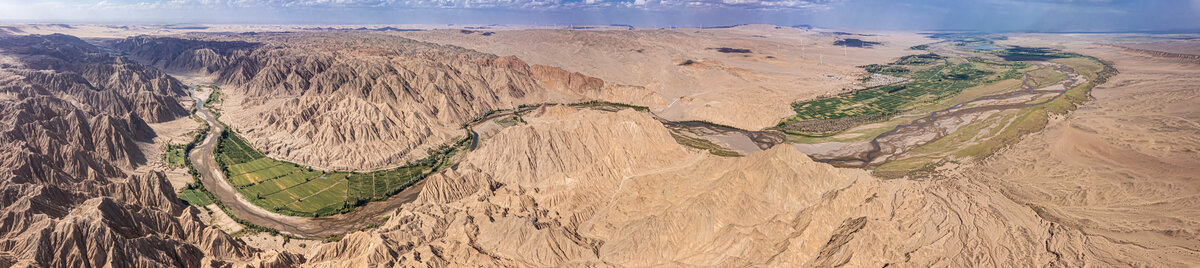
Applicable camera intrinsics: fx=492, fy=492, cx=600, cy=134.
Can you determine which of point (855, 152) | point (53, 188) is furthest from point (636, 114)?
point (53, 188)

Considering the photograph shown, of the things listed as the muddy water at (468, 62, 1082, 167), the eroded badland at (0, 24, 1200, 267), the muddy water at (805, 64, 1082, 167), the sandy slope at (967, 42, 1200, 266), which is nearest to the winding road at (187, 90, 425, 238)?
the eroded badland at (0, 24, 1200, 267)

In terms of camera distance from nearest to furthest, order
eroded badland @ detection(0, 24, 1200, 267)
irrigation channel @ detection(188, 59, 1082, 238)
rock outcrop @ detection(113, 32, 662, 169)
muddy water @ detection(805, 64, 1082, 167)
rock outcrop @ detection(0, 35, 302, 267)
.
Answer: rock outcrop @ detection(0, 35, 302, 267) < eroded badland @ detection(0, 24, 1200, 267) < irrigation channel @ detection(188, 59, 1082, 238) < rock outcrop @ detection(113, 32, 662, 169) < muddy water @ detection(805, 64, 1082, 167)

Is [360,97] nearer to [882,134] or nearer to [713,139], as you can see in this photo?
[713,139]

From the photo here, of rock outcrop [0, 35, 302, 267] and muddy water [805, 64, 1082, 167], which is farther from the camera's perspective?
muddy water [805, 64, 1082, 167]

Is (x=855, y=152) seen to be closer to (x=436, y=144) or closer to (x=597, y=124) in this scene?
(x=597, y=124)

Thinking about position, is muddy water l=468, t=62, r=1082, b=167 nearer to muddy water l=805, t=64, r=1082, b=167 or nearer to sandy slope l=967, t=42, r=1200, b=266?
muddy water l=805, t=64, r=1082, b=167

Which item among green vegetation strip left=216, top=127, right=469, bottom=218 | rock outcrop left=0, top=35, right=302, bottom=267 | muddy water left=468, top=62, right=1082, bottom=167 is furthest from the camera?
muddy water left=468, top=62, right=1082, bottom=167

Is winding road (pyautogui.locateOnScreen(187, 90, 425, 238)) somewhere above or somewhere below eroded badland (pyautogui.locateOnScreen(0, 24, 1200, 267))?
below
